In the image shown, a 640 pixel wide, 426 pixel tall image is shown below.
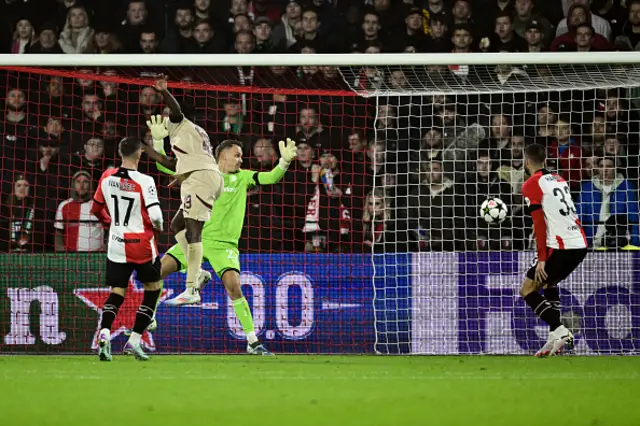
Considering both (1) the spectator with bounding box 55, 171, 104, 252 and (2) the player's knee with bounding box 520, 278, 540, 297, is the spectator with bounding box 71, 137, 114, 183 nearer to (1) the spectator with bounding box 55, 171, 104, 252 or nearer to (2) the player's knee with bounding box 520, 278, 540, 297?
(1) the spectator with bounding box 55, 171, 104, 252

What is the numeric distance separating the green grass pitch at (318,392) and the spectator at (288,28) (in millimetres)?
5101

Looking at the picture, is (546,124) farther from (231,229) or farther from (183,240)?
(183,240)

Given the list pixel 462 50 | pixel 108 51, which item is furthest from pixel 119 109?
pixel 462 50

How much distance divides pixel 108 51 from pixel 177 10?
3.23ft

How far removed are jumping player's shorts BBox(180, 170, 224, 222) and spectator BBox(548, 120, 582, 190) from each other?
3999mm

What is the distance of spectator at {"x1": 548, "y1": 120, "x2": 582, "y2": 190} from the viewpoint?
37.4 feet

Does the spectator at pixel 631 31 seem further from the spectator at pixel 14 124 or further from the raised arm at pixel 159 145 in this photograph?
the spectator at pixel 14 124

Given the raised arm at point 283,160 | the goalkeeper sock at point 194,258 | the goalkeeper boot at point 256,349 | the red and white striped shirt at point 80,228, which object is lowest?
the goalkeeper boot at point 256,349

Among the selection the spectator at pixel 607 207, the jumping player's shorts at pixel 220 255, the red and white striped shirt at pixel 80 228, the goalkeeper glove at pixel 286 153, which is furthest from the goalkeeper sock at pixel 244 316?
the spectator at pixel 607 207

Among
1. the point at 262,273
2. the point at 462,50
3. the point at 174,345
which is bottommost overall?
the point at 174,345

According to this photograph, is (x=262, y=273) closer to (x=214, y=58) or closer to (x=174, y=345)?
(x=174, y=345)

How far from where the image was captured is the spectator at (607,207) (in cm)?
1096

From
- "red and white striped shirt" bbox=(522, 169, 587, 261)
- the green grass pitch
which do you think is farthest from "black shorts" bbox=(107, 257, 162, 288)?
"red and white striped shirt" bbox=(522, 169, 587, 261)

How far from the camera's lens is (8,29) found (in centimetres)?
1319
